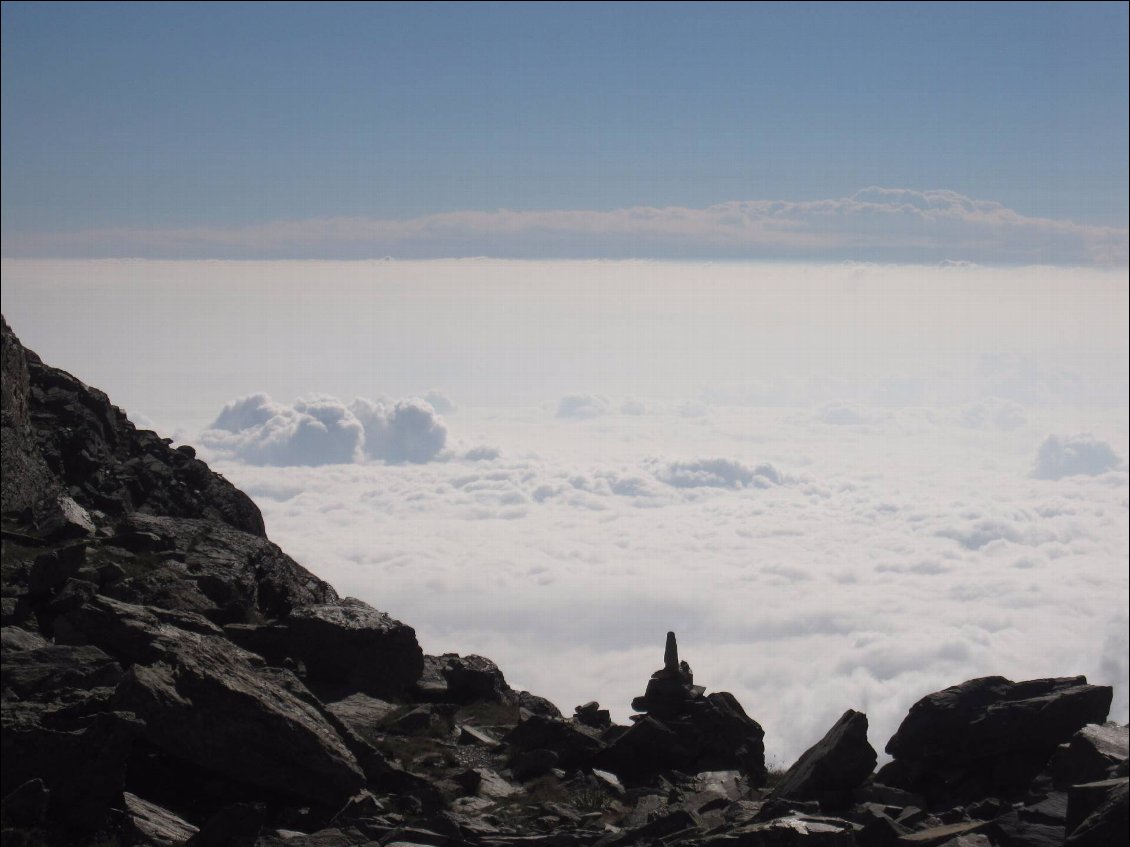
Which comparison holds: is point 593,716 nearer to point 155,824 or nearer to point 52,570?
point 155,824

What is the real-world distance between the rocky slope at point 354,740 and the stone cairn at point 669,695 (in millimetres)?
76

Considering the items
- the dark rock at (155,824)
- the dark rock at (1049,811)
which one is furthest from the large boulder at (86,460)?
the dark rock at (1049,811)

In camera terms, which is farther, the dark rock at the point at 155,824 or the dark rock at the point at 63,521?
the dark rock at the point at 63,521

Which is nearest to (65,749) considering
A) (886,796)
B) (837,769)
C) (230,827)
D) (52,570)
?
(230,827)

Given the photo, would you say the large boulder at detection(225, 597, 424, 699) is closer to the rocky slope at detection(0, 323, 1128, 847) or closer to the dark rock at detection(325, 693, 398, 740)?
the rocky slope at detection(0, 323, 1128, 847)

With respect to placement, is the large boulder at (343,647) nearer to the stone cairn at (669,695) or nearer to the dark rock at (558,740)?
the dark rock at (558,740)

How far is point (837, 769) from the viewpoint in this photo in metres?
25.0

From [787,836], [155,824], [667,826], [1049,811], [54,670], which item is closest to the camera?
[787,836]

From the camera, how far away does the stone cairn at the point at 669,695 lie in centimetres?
3225

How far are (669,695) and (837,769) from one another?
27.2 feet

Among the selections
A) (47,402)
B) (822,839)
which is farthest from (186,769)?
(47,402)

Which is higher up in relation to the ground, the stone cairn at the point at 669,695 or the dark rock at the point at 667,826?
the stone cairn at the point at 669,695

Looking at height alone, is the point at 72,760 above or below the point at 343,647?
below

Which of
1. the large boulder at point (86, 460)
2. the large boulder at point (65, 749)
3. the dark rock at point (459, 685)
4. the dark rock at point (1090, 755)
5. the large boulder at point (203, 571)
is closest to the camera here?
the large boulder at point (65, 749)
